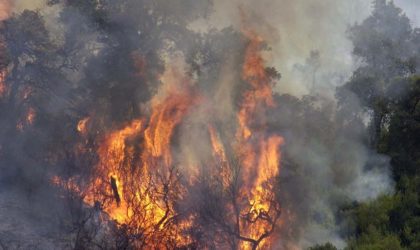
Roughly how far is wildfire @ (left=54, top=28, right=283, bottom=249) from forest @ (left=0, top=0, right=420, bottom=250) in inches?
3.4

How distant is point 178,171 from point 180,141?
263 cm

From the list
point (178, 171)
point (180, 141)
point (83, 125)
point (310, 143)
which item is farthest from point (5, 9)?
point (310, 143)

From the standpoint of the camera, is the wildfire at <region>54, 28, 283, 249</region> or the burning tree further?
the burning tree

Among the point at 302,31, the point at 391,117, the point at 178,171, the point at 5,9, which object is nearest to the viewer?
the point at 178,171

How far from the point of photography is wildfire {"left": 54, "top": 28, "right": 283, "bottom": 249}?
67.0ft

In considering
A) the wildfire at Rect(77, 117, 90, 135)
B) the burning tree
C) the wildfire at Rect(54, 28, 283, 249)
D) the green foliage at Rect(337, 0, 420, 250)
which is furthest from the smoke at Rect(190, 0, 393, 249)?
the wildfire at Rect(77, 117, 90, 135)

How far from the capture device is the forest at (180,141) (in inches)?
822

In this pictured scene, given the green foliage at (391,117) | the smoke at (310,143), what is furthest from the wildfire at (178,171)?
the green foliage at (391,117)

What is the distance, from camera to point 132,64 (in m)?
26.5

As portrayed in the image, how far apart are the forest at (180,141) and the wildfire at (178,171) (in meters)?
0.09

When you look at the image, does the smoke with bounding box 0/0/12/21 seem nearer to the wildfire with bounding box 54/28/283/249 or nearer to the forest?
the forest

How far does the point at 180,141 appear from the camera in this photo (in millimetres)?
26547

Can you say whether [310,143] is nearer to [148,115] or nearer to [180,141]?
[180,141]

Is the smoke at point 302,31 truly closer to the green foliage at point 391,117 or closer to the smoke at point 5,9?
the green foliage at point 391,117
